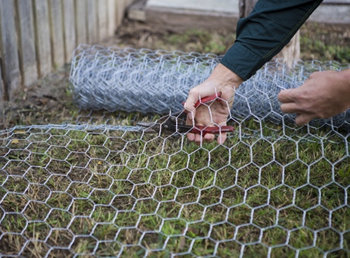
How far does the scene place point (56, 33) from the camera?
2.60m

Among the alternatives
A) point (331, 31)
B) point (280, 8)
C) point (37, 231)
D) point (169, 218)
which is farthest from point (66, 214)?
point (331, 31)

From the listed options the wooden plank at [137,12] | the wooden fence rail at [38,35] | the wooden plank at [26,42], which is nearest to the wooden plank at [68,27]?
the wooden fence rail at [38,35]

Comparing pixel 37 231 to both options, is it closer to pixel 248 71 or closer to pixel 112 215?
pixel 112 215

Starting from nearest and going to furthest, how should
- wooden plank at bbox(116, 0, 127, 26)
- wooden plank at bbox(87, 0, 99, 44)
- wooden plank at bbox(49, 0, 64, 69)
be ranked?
1. wooden plank at bbox(49, 0, 64, 69)
2. wooden plank at bbox(87, 0, 99, 44)
3. wooden plank at bbox(116, 0, 127, 26)

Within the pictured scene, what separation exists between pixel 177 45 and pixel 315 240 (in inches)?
84.0

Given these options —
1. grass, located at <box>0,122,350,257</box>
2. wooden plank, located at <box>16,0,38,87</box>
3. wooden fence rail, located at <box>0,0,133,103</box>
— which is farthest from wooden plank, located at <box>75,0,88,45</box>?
grass, located at <box>0,122,350,257</box>

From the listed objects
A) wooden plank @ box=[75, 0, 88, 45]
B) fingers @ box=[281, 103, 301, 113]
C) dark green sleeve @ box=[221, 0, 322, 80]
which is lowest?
wooden plank @ box=[75, 0, 88, 45]

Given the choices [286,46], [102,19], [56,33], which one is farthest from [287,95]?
[102,19]

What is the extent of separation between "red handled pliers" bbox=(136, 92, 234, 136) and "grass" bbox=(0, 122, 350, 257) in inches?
2.1

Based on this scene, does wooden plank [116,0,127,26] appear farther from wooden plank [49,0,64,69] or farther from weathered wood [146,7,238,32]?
wooden plank [49,0,64,69]

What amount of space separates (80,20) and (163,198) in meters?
1.74

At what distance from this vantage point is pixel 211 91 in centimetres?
156

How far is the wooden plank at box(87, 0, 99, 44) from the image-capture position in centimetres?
298

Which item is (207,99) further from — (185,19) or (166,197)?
(185,19)
